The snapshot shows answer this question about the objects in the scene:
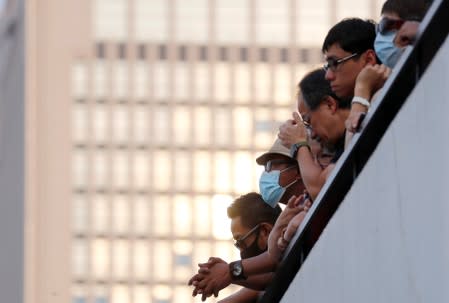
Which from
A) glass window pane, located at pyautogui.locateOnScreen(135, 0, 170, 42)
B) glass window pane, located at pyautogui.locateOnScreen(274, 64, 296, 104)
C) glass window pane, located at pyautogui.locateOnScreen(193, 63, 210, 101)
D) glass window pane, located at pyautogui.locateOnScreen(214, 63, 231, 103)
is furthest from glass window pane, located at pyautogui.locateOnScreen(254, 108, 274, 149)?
glass window pane, located at pyautogui.locateOnScreen(135, 0, 170, 42)

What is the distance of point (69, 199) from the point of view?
93062 mm

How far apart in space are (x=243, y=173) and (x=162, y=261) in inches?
250

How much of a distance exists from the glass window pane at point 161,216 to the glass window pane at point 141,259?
4.80ft

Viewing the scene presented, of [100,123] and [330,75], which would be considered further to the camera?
[100,123]

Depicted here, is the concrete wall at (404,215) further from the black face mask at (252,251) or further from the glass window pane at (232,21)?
the glass window pane at (232,21)

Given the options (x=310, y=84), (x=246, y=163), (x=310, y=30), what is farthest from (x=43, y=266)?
(x=310, y=84)

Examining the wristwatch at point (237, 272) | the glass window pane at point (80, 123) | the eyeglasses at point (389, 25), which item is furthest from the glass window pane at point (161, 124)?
the eyeglasses at point (389, 25)

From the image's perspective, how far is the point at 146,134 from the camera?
92375mm

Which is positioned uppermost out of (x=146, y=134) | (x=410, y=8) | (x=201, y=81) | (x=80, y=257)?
(x=201, y=81)

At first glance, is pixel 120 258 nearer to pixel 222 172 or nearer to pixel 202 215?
pixel 202 215

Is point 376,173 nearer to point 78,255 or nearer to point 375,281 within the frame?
point 375,281

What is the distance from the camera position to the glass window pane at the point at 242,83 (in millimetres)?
93750

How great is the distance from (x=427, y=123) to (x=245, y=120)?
89.0 metres
